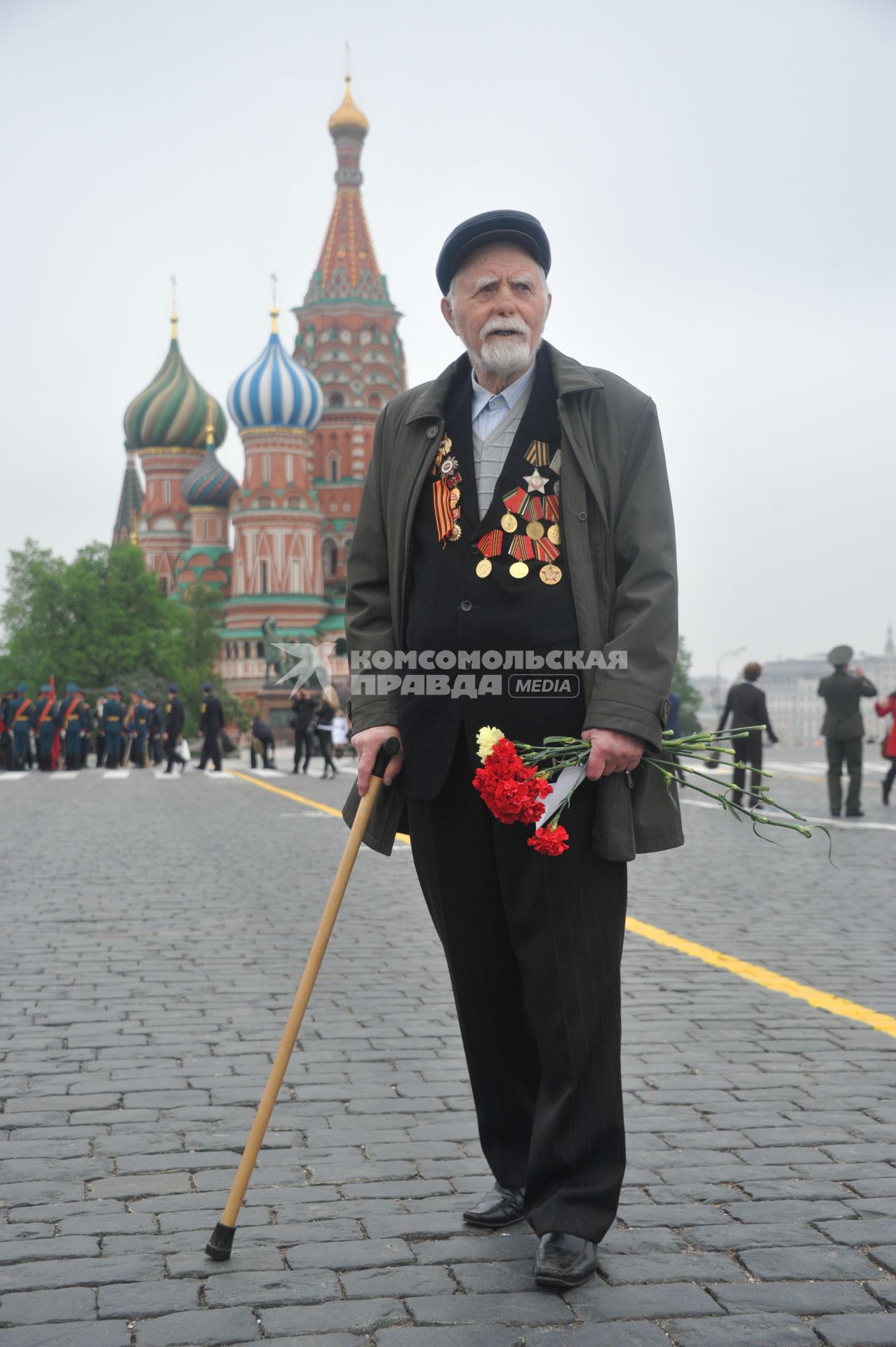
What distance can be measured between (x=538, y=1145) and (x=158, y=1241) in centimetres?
84

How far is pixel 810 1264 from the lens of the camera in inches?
126

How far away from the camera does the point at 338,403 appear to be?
89375 millimetres

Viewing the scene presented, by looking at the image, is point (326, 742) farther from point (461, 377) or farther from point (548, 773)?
point (548, 773)

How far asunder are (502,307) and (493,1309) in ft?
6.81

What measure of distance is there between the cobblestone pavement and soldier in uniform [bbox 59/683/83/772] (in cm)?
2457

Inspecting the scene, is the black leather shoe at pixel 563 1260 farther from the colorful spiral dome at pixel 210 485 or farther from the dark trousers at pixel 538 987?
the colorful spiral dome at pixel 210 485

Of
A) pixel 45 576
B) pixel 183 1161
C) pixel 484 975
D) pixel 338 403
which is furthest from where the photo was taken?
pixel 338 403

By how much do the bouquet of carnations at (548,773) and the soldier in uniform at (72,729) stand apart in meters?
30.2

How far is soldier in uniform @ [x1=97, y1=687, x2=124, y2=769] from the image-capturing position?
3344 centimetres

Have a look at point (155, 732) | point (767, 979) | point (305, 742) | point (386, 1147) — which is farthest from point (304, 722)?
point (386, 1147)

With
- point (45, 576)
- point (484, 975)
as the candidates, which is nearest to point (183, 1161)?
point (484, 975)

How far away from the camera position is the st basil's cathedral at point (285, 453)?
84000 millimetres

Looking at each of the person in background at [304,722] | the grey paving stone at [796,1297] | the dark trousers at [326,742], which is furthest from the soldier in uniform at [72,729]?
the grey paving stone at [796,1297]

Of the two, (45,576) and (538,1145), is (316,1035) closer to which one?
(538,1145)
